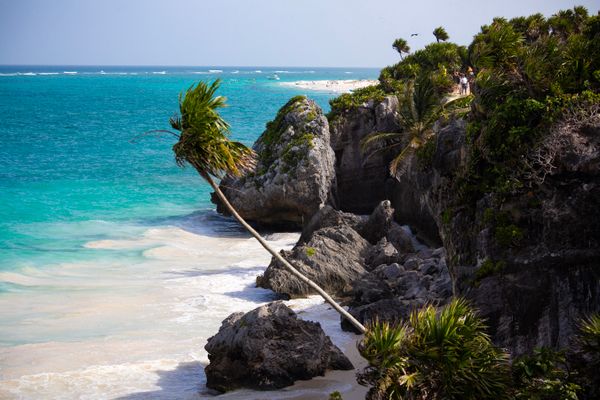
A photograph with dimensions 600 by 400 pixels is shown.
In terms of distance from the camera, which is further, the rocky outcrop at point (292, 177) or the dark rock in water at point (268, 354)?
the rocky outcrop at point (292, 177)

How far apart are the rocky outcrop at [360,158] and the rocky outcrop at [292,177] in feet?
3.90

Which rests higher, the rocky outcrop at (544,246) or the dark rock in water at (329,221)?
the rocky outcrop at (544,246)

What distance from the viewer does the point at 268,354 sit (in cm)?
1652

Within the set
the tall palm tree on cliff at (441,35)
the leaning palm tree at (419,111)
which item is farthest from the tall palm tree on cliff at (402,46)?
the leaning palm tree at (419,111)

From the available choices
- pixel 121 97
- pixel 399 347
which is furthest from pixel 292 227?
pixel 121 97

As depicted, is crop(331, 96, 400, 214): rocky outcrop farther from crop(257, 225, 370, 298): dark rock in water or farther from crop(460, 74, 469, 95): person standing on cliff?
crop(257, 225, 370, 298): dark rock in water

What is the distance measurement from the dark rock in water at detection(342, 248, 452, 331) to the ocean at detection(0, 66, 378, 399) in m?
1.01

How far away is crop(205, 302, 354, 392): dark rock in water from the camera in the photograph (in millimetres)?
16438

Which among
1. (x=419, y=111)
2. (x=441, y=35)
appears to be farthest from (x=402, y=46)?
(x=419, y=111)

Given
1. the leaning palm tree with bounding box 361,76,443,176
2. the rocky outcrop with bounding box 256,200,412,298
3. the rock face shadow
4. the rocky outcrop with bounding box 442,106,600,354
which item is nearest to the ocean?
the rock face shadow

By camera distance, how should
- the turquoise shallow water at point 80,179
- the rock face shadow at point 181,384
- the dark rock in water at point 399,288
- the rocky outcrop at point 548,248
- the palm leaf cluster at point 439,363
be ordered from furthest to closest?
the turquoise shallow water at point 80,179, the dark rock in water at point 399,288, the rock face shadow at point 181,384, the rocky outcrop at point 548,248, the palm leaf cluster at point 439,363

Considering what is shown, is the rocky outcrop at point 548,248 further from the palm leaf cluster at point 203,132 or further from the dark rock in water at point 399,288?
the palm leaf cluster at point 203,132

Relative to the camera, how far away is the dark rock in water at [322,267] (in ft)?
76.0

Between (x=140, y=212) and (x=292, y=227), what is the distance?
891 cm
